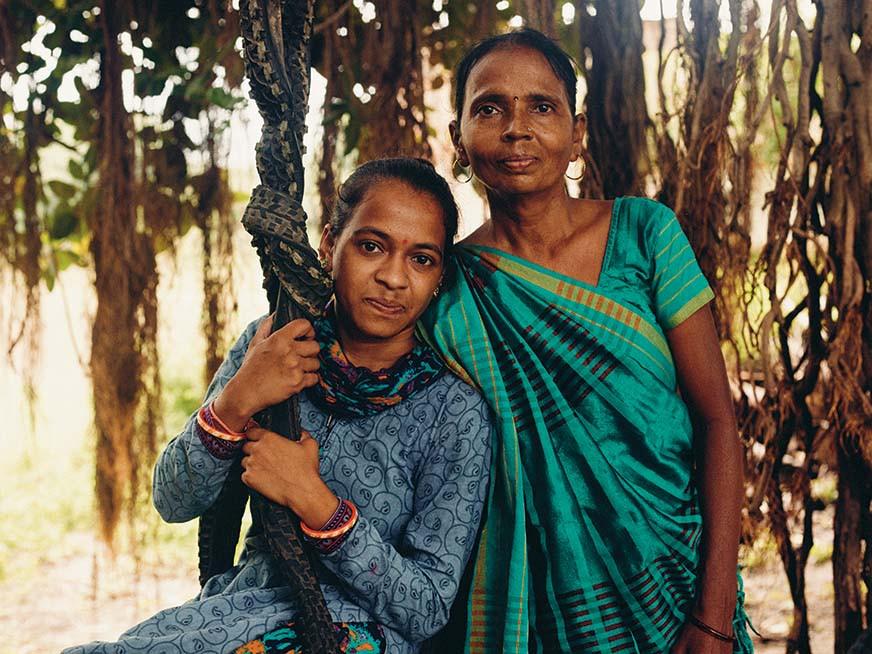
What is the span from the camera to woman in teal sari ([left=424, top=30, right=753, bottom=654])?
1.72 meters

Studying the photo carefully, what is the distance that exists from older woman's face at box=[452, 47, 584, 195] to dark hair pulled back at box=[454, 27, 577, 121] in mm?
14

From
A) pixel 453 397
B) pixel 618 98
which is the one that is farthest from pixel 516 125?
pixel 618 98

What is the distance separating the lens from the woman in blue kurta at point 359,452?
59.5 inches

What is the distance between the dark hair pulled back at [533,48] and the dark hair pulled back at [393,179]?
8.3 inches

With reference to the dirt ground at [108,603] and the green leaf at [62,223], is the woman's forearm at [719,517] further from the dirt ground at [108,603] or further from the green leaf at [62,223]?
the green leaf at [62,223]

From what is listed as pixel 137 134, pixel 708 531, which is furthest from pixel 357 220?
pixel 137 134

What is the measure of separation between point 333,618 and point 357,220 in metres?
0.67

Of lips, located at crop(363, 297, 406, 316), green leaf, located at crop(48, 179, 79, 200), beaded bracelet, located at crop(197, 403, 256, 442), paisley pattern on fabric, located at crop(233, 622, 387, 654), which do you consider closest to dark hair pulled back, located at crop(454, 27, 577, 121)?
lips, located at crop(363, 297, 406, 316)

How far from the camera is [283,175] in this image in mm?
1451

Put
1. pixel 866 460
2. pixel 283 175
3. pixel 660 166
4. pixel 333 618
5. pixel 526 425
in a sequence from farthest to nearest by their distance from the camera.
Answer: pixel 660 166
pixel 866 460
pixel 526 425
pixel 333 618
pixel 283 175

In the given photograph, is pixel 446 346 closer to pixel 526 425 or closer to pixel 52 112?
pixel 526 425

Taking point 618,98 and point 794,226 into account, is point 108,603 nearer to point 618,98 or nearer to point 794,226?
point 618,98

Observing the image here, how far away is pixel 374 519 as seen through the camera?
65.1 inches

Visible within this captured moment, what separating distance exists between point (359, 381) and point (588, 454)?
432mm
